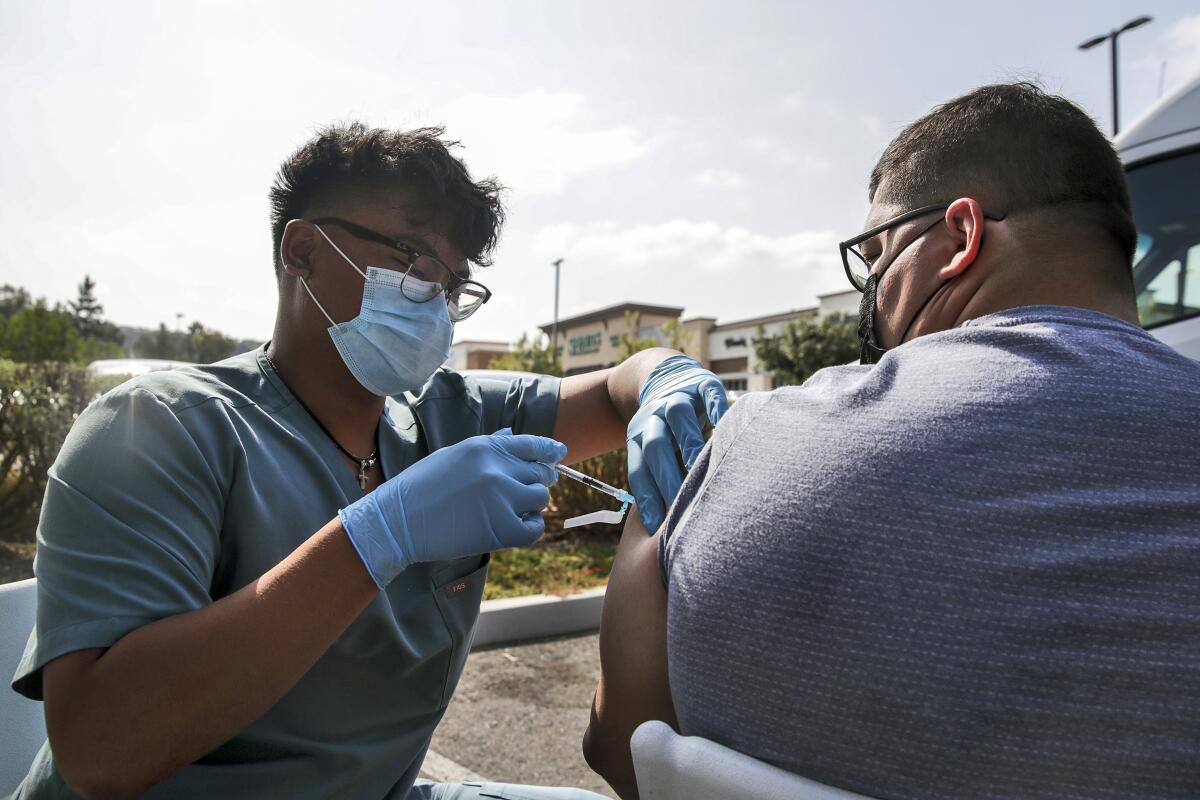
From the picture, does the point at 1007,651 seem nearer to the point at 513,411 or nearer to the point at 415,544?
the point at 415,544

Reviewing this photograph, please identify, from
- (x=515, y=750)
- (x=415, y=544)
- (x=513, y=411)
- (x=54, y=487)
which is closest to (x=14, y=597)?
(x=54, y=487)

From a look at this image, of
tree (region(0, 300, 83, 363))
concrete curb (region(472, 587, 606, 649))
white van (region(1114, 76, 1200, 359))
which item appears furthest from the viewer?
tree (region(0, 300, 83, 363))

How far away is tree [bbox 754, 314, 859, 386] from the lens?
79.5ft

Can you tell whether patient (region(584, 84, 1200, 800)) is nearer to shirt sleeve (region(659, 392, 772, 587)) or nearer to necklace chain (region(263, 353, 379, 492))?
shirt sleeve (region(659, 392, 772, 587))

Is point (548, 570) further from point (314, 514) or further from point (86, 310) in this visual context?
point (86, 310)

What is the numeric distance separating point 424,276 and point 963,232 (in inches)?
44.9

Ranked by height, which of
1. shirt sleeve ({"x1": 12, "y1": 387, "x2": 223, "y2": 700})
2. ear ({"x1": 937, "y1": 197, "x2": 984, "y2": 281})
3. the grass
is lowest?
the grass

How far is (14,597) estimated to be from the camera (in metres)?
Result: 1.37

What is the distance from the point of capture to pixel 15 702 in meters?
1.36

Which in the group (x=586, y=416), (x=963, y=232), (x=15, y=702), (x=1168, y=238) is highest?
(x=1168, y=238)

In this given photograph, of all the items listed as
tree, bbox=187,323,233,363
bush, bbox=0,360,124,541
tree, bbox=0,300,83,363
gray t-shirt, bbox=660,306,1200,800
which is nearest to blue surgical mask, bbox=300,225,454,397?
gray t-shirt, bbox=660,306,1200,800

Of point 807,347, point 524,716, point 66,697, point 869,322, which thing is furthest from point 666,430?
point 807,347

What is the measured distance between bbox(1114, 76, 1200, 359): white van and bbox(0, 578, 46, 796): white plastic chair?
15.2ft

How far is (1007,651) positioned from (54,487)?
129 centimetres
